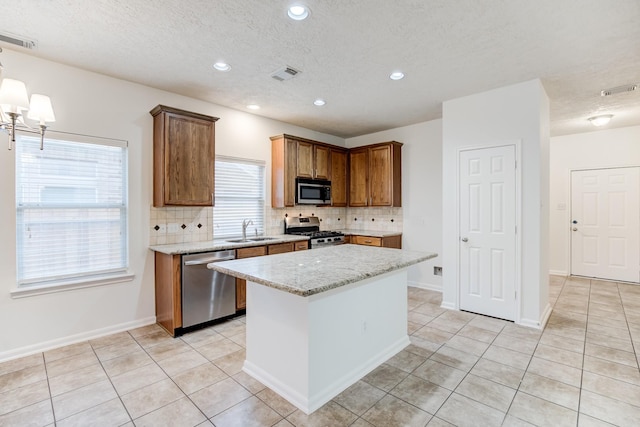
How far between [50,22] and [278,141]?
283cm

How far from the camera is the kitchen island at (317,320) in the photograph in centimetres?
204

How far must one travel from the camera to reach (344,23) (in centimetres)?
231

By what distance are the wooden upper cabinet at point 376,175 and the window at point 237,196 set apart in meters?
1.81

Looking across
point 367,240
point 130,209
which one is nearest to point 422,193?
point 367,240

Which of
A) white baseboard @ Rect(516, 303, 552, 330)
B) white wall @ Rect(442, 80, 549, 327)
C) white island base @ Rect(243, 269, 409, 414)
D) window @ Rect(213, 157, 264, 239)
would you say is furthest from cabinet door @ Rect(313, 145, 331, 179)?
white baseboard @ Rect(516, 303, 552, 330)

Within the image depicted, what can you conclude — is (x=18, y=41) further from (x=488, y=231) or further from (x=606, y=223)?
(x=606, y=223)

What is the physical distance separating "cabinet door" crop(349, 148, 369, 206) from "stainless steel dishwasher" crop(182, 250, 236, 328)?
2.75 metres

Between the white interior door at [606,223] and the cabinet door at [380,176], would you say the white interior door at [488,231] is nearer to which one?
the cabinet door at [380,176]

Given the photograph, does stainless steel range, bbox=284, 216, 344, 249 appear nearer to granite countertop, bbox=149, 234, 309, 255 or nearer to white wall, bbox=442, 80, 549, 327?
granite countertop, bbox=149, 234, 309, 255

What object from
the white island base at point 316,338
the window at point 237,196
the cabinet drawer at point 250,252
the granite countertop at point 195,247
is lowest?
the white island base at point 316,338

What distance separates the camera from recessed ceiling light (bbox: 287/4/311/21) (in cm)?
211

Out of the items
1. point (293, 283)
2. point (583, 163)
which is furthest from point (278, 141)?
point (583, 163)

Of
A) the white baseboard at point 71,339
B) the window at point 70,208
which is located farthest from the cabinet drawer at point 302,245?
the window at point 70,208

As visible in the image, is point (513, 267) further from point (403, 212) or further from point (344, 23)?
point (344, 23)
